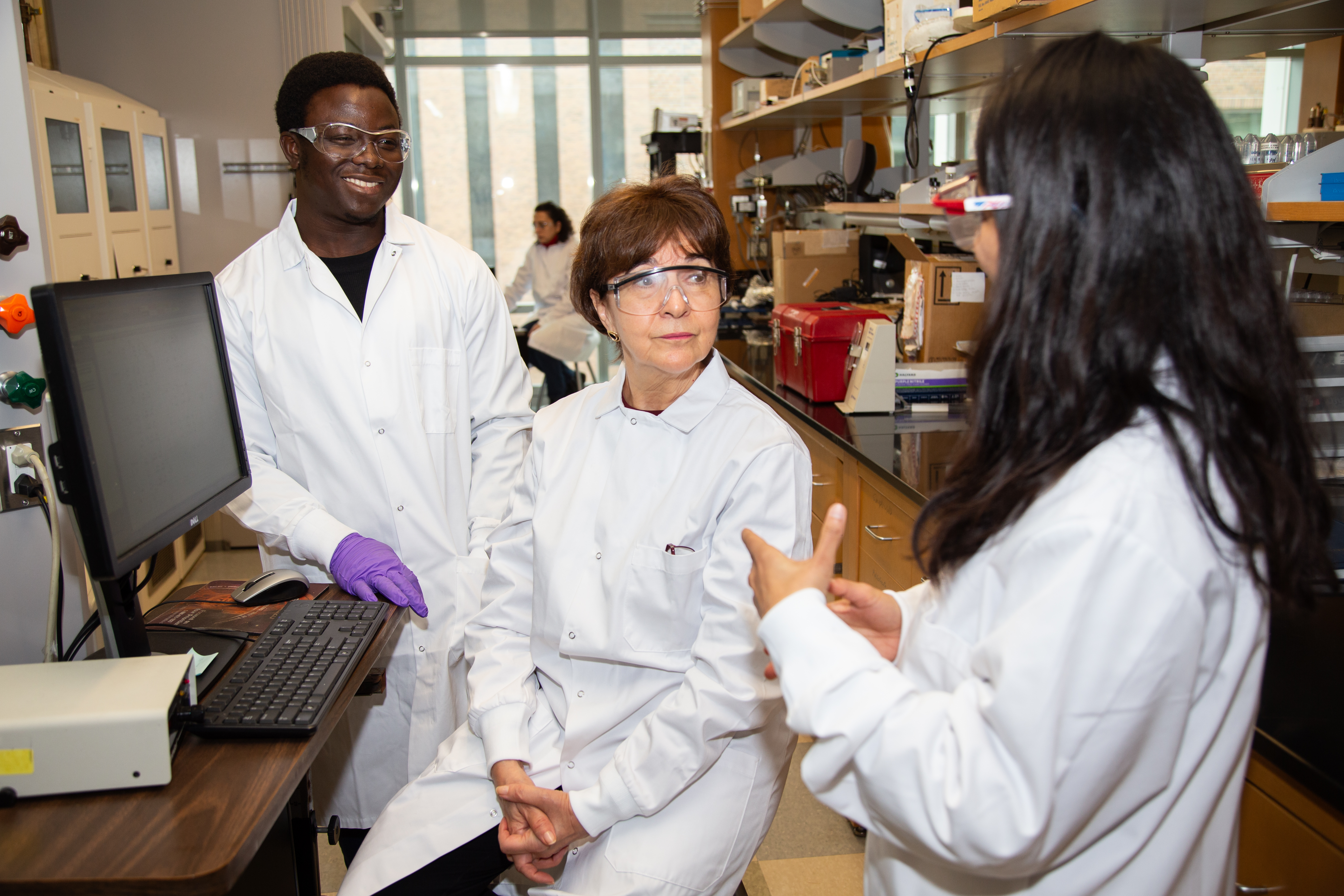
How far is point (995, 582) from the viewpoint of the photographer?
0.86 m

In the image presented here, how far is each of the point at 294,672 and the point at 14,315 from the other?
2.75 feet

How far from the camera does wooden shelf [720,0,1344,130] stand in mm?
1853

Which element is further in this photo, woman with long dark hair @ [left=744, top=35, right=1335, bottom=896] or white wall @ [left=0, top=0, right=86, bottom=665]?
white wall @ [left=0, top=0, right=86, bottom=665]

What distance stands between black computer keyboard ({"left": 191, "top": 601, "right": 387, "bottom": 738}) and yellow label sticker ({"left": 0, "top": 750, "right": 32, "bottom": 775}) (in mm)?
182

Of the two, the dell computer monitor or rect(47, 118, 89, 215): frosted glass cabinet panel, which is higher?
rect(47, 118, 89, 215): frosted glass cabinet panel

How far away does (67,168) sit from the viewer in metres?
3.25

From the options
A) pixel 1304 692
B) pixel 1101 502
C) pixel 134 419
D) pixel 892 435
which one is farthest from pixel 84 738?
pixel 892 435

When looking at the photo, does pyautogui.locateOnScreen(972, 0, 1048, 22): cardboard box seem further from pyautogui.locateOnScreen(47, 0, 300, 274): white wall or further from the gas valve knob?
pyautogui.locateOnScreen(47, 0, 300, 274): white wall

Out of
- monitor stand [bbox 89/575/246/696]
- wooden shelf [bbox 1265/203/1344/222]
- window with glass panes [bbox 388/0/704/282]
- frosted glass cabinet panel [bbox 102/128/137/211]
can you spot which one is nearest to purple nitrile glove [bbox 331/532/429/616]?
monitor stand [bbox 89/575/246/696]

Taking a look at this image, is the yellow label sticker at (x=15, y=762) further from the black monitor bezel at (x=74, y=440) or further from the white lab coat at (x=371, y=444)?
the white lab coat at (x=371, y=444)

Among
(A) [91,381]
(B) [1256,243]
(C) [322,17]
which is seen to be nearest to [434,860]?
(A) [91,381]

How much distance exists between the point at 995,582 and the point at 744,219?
5.14 m

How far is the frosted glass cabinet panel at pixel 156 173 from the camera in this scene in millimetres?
4105

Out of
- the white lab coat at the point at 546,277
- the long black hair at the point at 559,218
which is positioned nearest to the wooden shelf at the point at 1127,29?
the white lab coat at the point at 546,277
